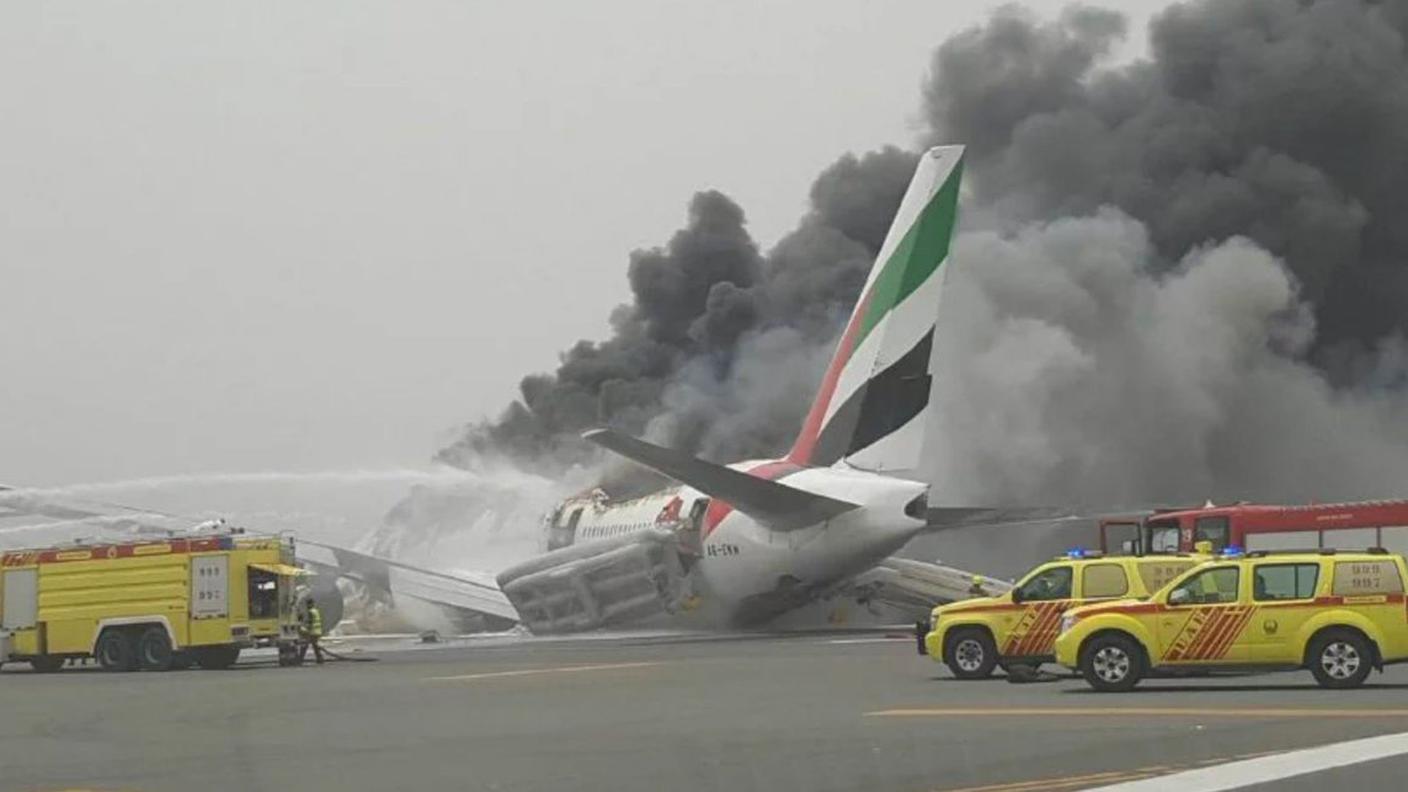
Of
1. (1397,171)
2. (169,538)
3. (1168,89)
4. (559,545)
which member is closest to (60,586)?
(169,538)

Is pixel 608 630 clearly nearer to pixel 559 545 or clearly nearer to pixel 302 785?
pixel 559 545

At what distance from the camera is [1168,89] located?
69.1 m

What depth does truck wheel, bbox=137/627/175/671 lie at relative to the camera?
128 ft

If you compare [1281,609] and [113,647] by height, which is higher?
[113,647]

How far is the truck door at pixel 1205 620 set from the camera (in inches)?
1025

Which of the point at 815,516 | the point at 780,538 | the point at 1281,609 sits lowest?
the point at 1281,609

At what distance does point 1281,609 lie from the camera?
25969 mm

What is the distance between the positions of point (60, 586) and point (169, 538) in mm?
2200

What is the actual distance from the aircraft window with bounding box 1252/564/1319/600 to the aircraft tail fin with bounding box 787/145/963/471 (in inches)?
748

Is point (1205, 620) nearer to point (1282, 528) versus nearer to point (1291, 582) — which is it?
point (1291, 582)

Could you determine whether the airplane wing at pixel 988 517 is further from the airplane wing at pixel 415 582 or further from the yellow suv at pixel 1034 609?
the yellow suv at pixel 1034 609

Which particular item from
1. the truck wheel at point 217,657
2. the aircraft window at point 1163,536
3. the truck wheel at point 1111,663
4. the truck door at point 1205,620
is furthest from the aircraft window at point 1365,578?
the aircraft window at point 1163,536

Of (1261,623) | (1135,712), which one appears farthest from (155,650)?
(1135,712)

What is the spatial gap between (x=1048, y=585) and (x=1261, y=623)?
4470 millimetres
